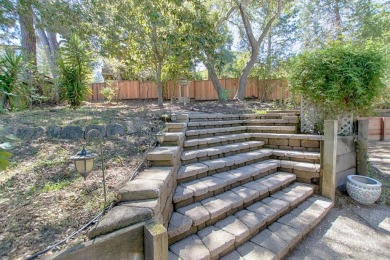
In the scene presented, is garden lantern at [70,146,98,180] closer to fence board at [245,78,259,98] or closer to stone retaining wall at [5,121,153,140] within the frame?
stone retaining wall at [5,121,153,140]

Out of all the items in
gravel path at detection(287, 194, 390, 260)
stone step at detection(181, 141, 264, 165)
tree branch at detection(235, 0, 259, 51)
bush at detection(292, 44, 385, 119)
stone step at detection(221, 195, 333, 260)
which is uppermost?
tree branch at detection(235, 0, 259, 51)

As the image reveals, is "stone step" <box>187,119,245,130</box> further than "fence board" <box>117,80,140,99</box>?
No

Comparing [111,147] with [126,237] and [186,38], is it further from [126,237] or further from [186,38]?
[186,38]

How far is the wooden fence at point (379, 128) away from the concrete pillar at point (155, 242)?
33.7 feet

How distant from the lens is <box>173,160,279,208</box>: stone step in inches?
83.8

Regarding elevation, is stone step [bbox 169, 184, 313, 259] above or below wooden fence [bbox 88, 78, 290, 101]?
below

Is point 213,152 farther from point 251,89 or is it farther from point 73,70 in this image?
point 251,89

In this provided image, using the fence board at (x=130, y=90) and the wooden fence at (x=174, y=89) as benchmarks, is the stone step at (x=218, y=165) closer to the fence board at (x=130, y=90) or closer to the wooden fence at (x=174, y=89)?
the wooden fence at (x=174, y=89)

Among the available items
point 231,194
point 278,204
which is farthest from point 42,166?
point 278,204

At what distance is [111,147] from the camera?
284 centimetres

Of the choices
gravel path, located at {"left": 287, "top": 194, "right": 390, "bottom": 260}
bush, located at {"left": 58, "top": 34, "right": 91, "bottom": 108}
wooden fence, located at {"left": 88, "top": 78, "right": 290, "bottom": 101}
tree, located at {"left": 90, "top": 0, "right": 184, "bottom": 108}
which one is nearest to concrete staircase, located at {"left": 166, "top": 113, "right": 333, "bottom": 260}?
gravel path, located at {"left": 287, "top": 194, "right": 390, "bottom": 260}

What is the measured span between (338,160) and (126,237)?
337 centimetres

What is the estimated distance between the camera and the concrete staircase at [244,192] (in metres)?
1.81

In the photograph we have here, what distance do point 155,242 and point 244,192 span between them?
1.48m
